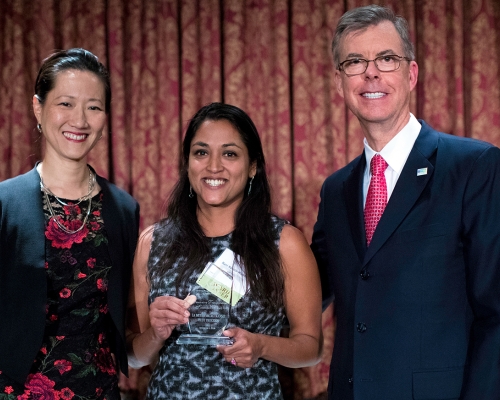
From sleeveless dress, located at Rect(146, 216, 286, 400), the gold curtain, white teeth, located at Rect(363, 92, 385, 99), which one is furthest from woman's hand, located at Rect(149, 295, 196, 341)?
the gold curtain

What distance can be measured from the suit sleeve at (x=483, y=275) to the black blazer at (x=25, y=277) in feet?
4.36

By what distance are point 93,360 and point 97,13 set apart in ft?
7.97

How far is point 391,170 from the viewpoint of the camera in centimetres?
222

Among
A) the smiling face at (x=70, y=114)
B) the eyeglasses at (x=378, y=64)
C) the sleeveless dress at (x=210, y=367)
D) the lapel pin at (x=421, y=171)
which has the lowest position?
the sleeveless dress at (x=210, y=367)

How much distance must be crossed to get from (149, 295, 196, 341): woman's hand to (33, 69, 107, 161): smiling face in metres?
0.70

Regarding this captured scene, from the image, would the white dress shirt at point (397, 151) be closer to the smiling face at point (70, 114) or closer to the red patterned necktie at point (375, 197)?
the red patterned necktie at point (375, 197)

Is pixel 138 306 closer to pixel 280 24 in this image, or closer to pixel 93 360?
pixel 93 360

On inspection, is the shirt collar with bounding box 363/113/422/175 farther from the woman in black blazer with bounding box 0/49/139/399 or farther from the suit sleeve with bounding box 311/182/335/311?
the woman in black blazer with bounding box 0/49/139/399

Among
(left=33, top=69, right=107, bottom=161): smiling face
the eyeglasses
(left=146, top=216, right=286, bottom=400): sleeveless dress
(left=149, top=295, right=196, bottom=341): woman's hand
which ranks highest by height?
the eyeglasses

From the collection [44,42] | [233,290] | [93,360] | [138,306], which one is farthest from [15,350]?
[44,42]

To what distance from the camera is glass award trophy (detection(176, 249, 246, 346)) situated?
7.82 feet

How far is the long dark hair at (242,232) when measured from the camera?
2.49m

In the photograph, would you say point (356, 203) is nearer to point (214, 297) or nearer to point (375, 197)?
point (375, 197)

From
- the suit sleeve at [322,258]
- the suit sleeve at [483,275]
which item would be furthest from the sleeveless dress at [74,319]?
the suit sleeve at [483,275]
